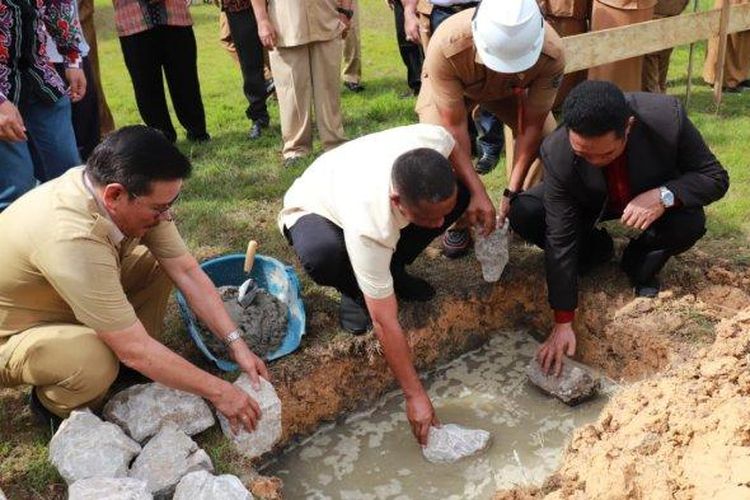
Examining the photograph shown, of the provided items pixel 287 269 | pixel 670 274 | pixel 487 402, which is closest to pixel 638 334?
pixel 670 274

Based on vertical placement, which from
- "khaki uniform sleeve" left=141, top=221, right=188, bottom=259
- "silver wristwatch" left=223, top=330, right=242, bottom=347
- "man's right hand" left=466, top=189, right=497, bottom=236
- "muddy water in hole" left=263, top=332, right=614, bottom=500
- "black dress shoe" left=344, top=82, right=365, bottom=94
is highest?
"khaki uniform sleeve" left=141, top=221, right=188, bottom=259

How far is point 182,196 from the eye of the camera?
5.18 metres

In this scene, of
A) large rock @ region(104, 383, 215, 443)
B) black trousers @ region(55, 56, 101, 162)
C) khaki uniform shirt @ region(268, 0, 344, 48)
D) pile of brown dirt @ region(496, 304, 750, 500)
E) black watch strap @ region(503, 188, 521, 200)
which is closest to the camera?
pile of brown dirt @ region(496, 304, 750, 500)

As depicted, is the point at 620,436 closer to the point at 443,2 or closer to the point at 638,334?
the point at 638,334

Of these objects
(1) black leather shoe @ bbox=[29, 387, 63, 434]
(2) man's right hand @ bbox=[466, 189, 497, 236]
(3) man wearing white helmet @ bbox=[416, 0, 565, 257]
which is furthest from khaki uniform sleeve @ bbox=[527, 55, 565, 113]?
(1) black leather shoe @ bbox=[29, 387, 63, 434]

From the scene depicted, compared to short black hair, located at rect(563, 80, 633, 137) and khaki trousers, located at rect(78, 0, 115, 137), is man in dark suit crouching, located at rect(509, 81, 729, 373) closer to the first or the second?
short black hair, located at rect(563, 80, 633, 137)

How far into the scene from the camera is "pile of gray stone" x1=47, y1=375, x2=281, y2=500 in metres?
2.63

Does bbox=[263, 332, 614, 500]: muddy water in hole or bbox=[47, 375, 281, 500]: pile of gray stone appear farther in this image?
bbox=[263, 332, 614, 500]: muddy water in hole

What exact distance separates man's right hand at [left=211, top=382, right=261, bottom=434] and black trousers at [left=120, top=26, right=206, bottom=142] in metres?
3.39

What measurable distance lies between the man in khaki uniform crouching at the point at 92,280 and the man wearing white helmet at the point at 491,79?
1537 millimetres

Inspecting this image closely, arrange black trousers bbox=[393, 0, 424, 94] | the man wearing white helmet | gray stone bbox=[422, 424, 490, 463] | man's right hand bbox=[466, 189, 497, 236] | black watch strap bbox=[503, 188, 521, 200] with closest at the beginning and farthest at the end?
gray stone bbox=[422, 424, 490, 463], the man wearing white helmet, man's right hand bbox=[466, 189, 497, 236], black watch strap bbox=[503, 188, 521, 200], black trousers bbox=[393, 0, 424, 94]

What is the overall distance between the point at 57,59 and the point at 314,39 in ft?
6.33

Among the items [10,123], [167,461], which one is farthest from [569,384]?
[10,123]

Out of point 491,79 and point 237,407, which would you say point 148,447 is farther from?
point 491,79
